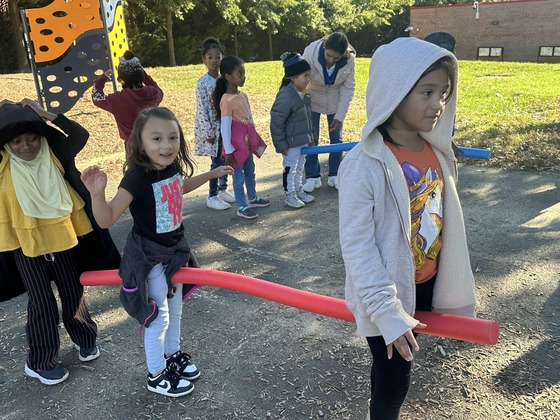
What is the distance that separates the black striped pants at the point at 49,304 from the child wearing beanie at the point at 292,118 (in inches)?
109

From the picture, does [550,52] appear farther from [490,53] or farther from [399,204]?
[399,204]

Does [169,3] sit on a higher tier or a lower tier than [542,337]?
higher

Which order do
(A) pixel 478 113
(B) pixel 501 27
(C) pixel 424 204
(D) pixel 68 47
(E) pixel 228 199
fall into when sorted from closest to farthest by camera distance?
(C) pixel 424 204
(E) pixel 228 199
(D) pixel 68 47
(A) pixel 478 113
(B) pixel 501 27

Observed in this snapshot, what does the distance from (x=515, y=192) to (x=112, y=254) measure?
4.43m

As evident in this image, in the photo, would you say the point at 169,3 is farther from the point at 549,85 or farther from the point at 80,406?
the point at 80,406

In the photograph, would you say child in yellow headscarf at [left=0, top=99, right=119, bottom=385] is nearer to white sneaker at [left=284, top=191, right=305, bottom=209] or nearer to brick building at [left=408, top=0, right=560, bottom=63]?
white sneaker at [left=284, top=191, right=305, bottom=209]

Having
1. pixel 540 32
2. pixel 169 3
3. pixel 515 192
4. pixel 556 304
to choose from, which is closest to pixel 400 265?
pixel 556 304

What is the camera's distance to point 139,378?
9.73 feet

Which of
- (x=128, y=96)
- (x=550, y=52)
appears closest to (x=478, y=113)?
(x=128, y=96)

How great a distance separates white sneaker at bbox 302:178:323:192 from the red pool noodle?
3.42m

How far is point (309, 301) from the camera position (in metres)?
2.25

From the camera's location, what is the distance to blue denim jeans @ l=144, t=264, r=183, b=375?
2607 millimetres

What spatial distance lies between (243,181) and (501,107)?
24.4ft

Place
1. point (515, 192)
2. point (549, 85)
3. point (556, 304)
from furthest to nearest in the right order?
point (549, 85), point (515, 192), point (556, 304)
